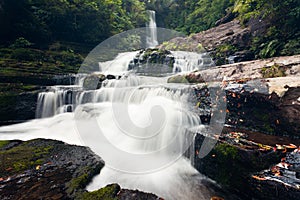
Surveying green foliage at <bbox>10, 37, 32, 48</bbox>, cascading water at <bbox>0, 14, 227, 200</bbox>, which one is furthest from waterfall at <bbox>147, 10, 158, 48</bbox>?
cascading water at <bbox>0, 14, 227, 200</bbox>

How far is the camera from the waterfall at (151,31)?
2262 centimetres

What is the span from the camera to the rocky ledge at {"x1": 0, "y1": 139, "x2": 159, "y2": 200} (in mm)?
2527

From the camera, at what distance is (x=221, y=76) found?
6.46m

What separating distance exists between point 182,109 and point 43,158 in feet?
11.0

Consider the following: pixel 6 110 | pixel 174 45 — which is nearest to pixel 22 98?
pixel 6 110

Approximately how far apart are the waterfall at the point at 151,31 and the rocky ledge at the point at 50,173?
19530mm

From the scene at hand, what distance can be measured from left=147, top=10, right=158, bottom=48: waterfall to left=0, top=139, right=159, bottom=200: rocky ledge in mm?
19530

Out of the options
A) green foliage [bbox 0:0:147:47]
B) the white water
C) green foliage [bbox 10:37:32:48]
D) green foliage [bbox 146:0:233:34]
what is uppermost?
green foliage [bbox 146:0:233:34]

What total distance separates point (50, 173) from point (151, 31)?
2389 cm

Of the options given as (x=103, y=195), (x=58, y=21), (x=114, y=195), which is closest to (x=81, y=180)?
(x=103, y=195)

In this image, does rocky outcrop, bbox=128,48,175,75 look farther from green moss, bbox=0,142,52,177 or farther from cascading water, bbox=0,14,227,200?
green moss, bbox=0,142,52,177

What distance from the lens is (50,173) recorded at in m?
3.06

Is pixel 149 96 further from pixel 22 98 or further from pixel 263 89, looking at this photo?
pixel 22 98

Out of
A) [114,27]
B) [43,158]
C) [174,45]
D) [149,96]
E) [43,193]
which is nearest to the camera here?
[43,193]
